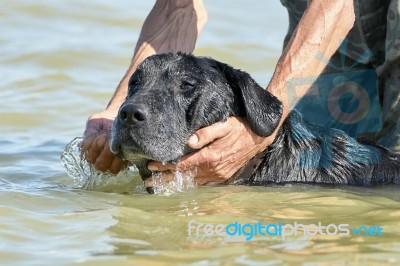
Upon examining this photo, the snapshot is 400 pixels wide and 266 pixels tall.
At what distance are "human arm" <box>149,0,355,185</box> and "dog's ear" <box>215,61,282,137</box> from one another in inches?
4.5

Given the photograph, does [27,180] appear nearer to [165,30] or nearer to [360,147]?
[165,30]

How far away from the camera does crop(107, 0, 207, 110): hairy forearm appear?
7.34 metres

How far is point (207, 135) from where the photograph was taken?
5.88 m

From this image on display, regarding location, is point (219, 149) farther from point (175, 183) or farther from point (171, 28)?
point (171, 28)

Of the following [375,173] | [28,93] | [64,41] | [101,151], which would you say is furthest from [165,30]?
[64,41]

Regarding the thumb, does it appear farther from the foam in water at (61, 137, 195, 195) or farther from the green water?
the green water

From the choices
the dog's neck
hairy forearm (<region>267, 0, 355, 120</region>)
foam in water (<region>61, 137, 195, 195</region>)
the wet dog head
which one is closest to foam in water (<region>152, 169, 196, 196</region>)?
foam in water (<region>61, 137, 195, 195</region>)

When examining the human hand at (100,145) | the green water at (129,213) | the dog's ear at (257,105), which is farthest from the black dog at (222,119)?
the human hand at (100,145)

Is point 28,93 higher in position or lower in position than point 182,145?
higher

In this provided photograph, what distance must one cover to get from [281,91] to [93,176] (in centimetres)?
142

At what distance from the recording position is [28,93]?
403 inches

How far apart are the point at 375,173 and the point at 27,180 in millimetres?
2582

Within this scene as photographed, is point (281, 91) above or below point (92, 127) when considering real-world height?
above

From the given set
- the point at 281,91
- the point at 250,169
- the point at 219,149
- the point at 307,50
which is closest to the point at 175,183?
the point at 219,149
